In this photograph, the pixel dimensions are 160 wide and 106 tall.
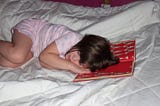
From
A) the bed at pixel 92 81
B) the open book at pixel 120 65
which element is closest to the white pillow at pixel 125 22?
the bed at pixel 92 81

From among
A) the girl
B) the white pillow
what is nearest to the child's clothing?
the girl

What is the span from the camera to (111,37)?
1.52m

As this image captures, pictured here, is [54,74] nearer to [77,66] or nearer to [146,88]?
[77,66]

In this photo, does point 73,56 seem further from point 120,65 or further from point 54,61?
point 120,65

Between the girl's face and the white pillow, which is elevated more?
the white pillow

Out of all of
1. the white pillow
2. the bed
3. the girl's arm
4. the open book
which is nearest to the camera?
the bed

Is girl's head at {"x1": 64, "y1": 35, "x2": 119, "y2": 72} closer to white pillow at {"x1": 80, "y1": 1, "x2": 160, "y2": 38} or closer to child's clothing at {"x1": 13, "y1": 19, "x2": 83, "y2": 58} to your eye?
child's clothing at {"x1": 13, "y1": 19, "x2": 83, "y2": 58}

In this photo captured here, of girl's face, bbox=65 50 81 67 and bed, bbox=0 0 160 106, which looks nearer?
bed, bbox=0 0 160 106

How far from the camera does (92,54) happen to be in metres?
1.20

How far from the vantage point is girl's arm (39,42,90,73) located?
1.22 m

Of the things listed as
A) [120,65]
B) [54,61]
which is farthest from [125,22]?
[54,61]

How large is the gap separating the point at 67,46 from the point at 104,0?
2.23 ft

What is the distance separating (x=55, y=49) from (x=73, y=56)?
91mm

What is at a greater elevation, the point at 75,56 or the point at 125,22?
the point at 125,22
